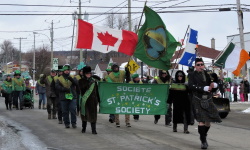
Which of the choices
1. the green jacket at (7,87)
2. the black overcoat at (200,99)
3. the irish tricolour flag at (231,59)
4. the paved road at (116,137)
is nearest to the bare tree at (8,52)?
the green jacket at (7,87)

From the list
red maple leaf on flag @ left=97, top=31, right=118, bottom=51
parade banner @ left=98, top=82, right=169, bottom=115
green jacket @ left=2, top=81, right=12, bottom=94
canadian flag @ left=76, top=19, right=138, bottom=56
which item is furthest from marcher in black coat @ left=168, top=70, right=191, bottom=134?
green jacket @ left=2, top=81, right=12, bottom=94

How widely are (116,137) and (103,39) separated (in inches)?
121

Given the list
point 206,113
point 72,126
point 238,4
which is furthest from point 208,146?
point 238,4

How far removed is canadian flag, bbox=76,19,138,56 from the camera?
12867 mm

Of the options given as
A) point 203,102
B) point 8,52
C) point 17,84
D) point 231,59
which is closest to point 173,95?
point 203,102

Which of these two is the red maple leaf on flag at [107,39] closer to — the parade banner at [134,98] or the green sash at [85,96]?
the parade banner at [134,98]

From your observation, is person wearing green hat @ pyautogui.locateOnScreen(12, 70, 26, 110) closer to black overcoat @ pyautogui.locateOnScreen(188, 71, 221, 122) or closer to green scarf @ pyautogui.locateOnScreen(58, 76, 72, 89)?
green scarf @ pyautogui.locateOnScreen(58, 76, 72, 89)

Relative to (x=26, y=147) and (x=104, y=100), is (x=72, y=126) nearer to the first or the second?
(x=104, y=100)

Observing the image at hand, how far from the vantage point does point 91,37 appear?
1298cm

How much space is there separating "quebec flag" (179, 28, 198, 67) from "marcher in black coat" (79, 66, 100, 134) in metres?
4.40

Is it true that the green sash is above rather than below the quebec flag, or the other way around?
below

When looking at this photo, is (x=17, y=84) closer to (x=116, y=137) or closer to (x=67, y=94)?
(x=67, y=94)

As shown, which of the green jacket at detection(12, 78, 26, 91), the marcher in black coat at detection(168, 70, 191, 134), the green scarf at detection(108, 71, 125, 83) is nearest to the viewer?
the marcher in black coat at detection(168, 70, 191, 134)

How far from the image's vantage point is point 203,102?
31.8 ft
